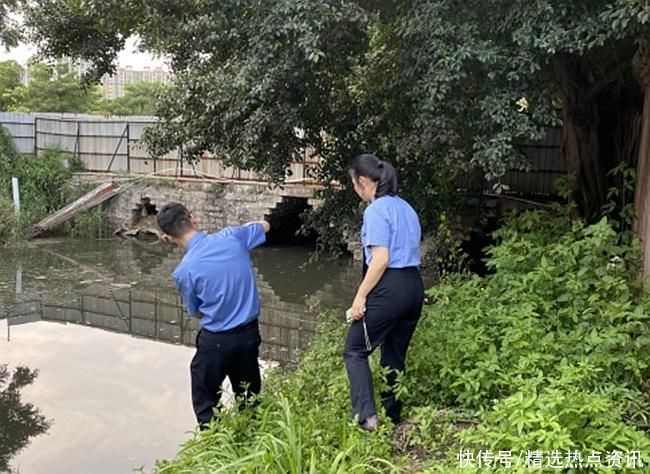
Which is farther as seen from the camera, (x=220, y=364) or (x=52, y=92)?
(x=52, y=92)

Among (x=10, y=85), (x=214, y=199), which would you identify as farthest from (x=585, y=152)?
(x=10, y=85)

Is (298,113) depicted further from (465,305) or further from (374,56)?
(465,305)

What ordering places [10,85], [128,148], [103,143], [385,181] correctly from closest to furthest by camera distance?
[385,181], [128,148], [103,143], [10,85]

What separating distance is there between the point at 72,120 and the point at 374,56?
11.6 m

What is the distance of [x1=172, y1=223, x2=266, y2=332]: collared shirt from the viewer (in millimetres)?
3139

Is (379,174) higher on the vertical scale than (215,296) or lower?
higher

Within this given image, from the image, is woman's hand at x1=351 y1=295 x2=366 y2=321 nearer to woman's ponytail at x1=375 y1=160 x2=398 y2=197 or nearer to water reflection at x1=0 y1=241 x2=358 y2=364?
woman's ponytail at x1=375 y1=160 x2=398 y2=197

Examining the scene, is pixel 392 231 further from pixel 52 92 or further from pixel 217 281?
pixel 52 92

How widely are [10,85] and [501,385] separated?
21793 mm

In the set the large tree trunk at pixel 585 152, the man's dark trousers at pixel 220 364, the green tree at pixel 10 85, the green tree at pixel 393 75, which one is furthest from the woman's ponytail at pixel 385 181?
the green tree at pixel 10 85

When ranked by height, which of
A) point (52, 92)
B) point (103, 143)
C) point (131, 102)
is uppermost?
point (131, 102)

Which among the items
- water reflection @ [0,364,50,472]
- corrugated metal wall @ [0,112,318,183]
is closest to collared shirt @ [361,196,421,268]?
water reflection @ [0,364,50,472]

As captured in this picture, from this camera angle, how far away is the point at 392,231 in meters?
3.01

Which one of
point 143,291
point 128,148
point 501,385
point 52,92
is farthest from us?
point 52,92
